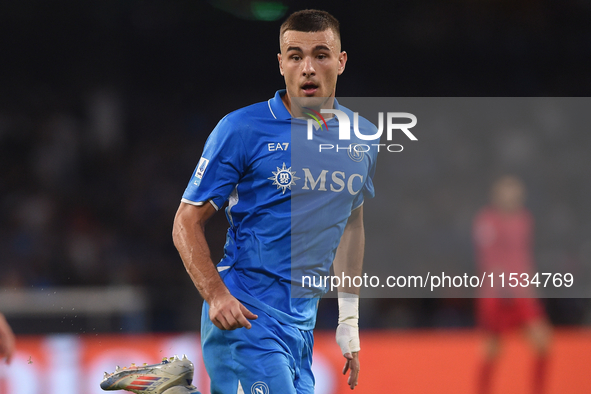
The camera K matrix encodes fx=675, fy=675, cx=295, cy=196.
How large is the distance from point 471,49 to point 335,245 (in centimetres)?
646

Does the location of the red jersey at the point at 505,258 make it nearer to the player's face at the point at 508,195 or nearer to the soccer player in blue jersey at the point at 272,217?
the player's face at the point at 508,195

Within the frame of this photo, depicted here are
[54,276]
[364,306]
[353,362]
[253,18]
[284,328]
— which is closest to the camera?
[284,328]

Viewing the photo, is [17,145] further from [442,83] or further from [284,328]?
[284,328]

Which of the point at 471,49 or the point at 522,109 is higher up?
the point at 471,49

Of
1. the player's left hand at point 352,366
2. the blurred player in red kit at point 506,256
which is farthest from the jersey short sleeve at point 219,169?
the blurred player in red kit at point 506,256

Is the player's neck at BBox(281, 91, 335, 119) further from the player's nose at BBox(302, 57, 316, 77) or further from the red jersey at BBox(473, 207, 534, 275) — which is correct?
the red jersey at BBox(473, 207, 534, 275)

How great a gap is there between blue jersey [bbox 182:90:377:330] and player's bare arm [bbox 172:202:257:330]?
0.05 meters

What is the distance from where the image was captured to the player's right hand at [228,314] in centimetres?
224

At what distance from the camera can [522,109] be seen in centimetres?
848

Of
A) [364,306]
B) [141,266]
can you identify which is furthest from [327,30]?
[141,266]

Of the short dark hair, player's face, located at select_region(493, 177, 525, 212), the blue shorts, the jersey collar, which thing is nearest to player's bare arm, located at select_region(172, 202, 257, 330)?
the blue shorts

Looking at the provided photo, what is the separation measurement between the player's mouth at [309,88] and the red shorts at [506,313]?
3.86 m

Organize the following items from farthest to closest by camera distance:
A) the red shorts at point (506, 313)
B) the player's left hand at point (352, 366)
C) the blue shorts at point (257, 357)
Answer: the red shorts at point (506, 313) < the player's left hand at point (352, 366) < the blue shorts at point (257, 357)

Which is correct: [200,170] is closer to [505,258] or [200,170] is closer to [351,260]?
[351,260]
